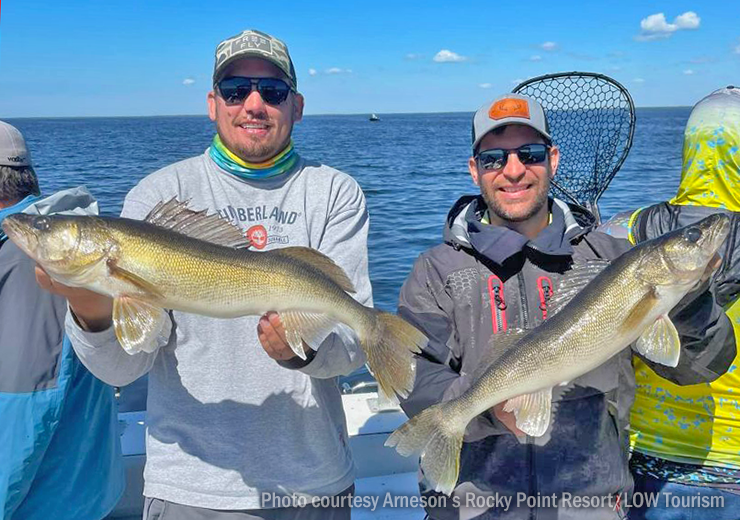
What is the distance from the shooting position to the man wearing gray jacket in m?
3.14

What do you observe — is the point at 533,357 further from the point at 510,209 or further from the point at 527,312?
the point at 510,209

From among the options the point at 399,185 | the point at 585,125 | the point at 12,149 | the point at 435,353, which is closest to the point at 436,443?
the point at 435,353

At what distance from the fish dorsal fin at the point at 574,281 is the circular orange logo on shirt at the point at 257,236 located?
60.3 inches

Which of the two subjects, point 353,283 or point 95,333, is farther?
point 353,283

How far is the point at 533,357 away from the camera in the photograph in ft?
9.87

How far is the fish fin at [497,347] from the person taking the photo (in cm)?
308

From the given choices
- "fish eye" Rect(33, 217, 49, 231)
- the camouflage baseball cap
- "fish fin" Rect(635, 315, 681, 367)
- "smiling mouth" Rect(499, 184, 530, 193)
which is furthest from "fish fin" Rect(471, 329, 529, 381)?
"fish eye" Rect(33, 217, 49, 231)

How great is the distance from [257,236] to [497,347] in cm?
137

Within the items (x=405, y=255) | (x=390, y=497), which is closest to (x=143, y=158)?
(x=405, y=255)

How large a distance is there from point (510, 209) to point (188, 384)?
1.93 m

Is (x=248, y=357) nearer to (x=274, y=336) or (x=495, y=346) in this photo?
(x=274, y=336)

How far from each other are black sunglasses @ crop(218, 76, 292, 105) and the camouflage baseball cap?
0.26 feet

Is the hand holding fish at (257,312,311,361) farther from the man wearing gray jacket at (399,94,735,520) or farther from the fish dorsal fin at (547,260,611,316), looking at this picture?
the fish dorsal fin at (547,260,611,316)

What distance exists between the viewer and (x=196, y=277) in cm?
289
